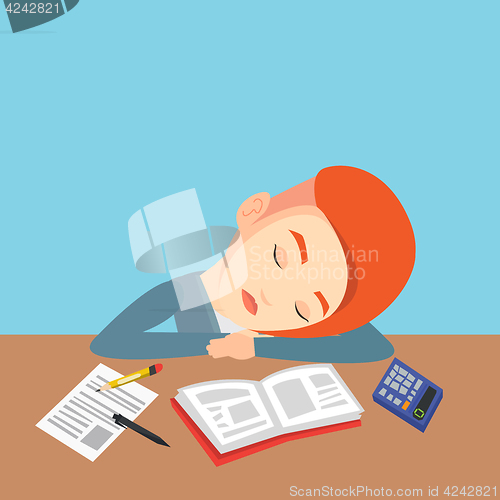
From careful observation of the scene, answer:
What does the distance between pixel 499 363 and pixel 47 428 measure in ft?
3.55

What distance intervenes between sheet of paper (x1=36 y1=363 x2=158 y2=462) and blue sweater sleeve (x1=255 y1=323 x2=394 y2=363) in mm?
308

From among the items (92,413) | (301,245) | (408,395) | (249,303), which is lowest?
(408,395)

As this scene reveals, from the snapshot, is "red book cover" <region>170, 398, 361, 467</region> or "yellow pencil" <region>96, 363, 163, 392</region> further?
"yellow pencil" <region>96, 363, 163, 392</region>

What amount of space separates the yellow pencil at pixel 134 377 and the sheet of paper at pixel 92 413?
2 cm

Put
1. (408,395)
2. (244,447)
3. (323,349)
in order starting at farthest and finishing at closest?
(323,349) < (408,395) < (244,447)

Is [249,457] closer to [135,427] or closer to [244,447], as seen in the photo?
[244,447]

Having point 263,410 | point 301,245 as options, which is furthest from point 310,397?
point 301,245

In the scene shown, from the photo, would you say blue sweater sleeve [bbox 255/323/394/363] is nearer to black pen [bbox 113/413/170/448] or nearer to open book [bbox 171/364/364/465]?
open book [bbox 171/364/364/465]

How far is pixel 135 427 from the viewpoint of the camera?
1025 mm

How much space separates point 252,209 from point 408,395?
21.0 inches

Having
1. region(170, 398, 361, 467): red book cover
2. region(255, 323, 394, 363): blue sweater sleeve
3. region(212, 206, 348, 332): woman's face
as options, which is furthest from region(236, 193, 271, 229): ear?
region(170, 398, 361, 467): red book cover

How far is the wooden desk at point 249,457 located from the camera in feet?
3.11

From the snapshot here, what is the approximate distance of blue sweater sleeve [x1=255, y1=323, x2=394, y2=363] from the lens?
1.25 m

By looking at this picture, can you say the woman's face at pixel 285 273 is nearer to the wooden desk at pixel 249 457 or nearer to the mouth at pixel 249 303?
the mouth at pixel 249 303
